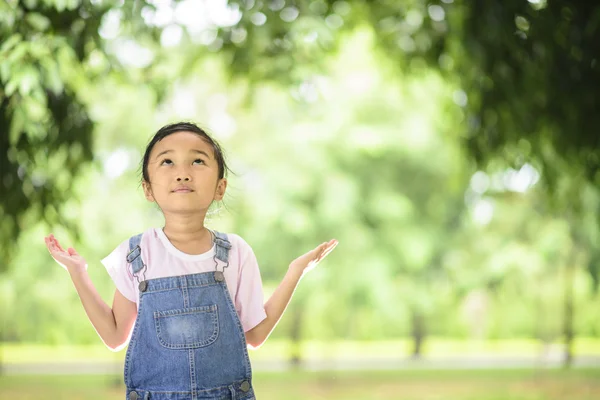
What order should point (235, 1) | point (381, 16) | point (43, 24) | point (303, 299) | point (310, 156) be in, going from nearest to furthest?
1. point (43, 24)
2. point (235, 1)
3. point (381, 16)
4. point (310, 156)
5. point (303, 299)

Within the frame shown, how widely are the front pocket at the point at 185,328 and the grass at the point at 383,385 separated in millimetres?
9555

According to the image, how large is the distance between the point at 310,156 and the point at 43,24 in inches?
276

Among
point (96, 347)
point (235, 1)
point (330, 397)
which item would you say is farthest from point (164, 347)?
point (96, 347)

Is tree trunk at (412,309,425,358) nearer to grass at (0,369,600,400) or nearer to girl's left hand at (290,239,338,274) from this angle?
grass at (0,369,600,400)

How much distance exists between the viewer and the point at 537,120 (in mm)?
4066

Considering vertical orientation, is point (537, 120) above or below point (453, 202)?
below

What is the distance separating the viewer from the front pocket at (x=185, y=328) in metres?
1.53

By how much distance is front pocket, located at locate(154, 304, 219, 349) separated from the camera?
5.00ft

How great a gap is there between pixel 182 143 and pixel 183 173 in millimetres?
64

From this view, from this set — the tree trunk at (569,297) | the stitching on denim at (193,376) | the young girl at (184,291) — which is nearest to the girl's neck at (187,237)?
the young girl at (184,291)

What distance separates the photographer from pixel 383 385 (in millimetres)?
12531

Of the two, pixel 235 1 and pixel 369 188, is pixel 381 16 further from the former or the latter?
pixel 369 188

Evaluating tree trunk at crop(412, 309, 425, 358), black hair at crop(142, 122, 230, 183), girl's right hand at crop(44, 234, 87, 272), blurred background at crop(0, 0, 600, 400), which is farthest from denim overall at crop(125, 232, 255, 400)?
tree trunk at crop(412, 309, 425, 358)

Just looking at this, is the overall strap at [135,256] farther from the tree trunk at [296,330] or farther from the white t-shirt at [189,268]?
the tree trunk at [296,330]
